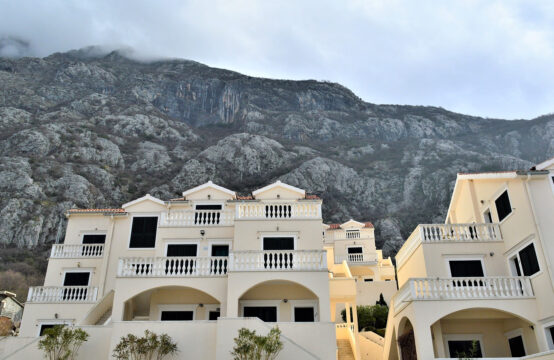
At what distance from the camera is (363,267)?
4234 cm

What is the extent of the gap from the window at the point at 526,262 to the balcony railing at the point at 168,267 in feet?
41.0

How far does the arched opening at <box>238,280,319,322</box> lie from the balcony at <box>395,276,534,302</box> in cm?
491

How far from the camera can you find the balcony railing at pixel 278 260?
64.1 feet

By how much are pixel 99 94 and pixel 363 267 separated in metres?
71.2

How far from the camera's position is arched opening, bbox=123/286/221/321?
21.3m

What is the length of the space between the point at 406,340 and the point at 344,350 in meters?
4.39

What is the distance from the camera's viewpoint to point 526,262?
18.2 metres

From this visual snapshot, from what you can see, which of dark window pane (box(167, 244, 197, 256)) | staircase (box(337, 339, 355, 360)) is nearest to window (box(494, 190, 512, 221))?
staircase (box(337, 339, 355, 360))

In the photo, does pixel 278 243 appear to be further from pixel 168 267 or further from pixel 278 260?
pixel 168 267

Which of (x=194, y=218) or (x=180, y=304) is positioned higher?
(x=194, y=218)

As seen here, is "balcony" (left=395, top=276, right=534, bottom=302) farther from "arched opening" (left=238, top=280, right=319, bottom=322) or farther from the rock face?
the rock face

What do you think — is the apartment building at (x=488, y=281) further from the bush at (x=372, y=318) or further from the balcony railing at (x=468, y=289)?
the bush at (x=372, y=318)

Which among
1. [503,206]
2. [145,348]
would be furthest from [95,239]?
[503,206]

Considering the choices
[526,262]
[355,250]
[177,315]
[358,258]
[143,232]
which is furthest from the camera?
[355,250]
